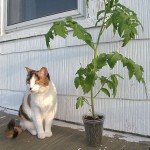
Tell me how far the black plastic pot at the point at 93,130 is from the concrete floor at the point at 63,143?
0.16 ft

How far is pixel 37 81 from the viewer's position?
6.82ft

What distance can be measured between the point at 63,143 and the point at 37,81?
23.7 inches

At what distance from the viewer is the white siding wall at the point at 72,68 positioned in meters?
2.15

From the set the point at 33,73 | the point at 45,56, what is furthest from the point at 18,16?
the point at 33,73

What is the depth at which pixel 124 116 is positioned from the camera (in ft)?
7.44

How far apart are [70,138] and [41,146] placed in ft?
0.97

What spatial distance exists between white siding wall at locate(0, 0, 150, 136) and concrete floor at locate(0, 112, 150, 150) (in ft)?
0.62

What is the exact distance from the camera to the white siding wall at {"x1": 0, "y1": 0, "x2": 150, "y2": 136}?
7.04ft

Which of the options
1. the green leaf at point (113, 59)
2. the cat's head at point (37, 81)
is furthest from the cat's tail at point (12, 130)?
the green leaf at point (113, 59)

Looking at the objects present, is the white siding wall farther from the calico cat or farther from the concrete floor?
the calico cat

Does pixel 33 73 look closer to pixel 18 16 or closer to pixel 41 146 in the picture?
pixel 41 146

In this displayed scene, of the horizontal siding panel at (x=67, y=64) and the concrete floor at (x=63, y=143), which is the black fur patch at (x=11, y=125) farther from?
the horizontal siding panel at (x=67, y=64)

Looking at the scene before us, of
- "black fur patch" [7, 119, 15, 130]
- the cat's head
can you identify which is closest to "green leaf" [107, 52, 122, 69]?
the cat's head

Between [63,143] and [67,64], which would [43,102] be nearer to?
[63,143]
